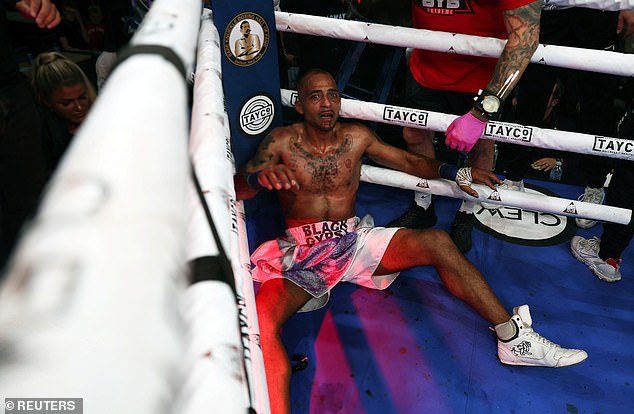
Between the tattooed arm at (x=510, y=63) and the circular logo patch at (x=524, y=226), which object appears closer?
the tattooed arm at (x=510, y=63)

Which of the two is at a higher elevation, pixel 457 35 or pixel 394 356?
pixel 457 35

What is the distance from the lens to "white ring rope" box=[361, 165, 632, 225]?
2.20 meters

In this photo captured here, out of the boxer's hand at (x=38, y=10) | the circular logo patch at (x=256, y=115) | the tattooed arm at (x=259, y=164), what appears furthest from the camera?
the circular logo patch at (x=256, y=115)

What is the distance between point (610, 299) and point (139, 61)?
8.17 feet

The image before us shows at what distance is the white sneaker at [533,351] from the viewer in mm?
1915

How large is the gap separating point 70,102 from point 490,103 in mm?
1820

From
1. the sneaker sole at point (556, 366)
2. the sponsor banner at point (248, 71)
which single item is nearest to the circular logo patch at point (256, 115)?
the sponsor banner at point (248, 71)

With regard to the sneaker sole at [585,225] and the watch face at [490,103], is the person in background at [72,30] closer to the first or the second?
the watch face at [490,103]

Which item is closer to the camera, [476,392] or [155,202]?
[155,202]

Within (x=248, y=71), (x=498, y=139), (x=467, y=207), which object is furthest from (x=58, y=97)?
(x=467, y=207)

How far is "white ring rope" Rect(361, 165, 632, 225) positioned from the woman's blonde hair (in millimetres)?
1443

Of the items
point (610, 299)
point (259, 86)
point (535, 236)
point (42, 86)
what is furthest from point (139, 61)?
point (535, 236)

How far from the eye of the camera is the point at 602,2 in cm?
181

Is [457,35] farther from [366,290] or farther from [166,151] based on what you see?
[166,151]
